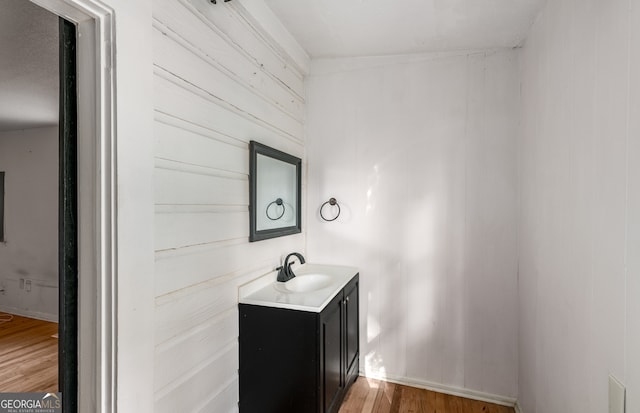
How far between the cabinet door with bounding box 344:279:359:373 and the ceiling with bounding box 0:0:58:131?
1.78 m

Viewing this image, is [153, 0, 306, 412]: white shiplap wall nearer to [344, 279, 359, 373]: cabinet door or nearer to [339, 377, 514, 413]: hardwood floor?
[344, 279, 359, 373]: cabinet door

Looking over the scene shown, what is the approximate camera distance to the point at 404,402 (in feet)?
7.32

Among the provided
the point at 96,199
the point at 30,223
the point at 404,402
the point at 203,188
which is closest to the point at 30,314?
the point at 30,223

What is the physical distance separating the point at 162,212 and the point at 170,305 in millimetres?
366

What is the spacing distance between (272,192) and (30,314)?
1.29 m

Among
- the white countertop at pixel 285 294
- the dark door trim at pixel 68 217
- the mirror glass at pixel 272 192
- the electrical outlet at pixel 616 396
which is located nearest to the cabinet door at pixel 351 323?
the white countertop at pixel 285 294

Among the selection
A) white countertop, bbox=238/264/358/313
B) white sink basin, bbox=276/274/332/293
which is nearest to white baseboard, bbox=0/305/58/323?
white countertop, bbox=238/264/358/313

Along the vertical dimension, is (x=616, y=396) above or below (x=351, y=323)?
above

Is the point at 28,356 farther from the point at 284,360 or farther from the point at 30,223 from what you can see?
the point at 284,360

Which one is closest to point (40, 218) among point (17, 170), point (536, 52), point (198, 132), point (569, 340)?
point (17, 170)

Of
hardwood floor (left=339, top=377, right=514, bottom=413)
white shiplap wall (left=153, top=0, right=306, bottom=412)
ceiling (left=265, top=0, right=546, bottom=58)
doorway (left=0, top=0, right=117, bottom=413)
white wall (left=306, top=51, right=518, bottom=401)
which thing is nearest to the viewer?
doorway (left=0, top=0, right=117, bottom=413)

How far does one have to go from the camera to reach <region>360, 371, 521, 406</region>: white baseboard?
2.25 metres

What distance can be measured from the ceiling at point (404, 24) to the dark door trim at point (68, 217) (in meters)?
1.18

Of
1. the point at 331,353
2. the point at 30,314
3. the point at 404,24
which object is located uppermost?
the point at 404,24
